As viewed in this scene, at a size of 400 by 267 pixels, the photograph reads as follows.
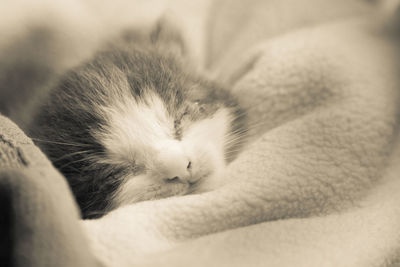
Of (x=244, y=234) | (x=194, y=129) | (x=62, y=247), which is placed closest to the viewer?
(x=62, y=247)

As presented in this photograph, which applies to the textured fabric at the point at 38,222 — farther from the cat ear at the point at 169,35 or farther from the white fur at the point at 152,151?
the cat ear at the point at 169,35

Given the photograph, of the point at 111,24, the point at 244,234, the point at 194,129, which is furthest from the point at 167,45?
the point at 244,234

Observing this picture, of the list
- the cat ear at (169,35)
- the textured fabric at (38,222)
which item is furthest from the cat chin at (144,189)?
the cat ear at (169,35)

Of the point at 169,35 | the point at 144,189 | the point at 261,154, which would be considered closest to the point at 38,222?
the point at 144,189

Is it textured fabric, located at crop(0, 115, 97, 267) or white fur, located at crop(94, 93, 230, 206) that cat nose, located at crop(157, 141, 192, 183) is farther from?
textured fabric, located at crop(0, 115, 97, 267)

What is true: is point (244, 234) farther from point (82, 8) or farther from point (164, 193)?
point (82, 8)

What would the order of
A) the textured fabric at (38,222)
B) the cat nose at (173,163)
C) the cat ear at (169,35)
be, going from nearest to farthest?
the textured fabric at (38,222) → the cat nose at (173,163) → the cat ear at (169,35)
